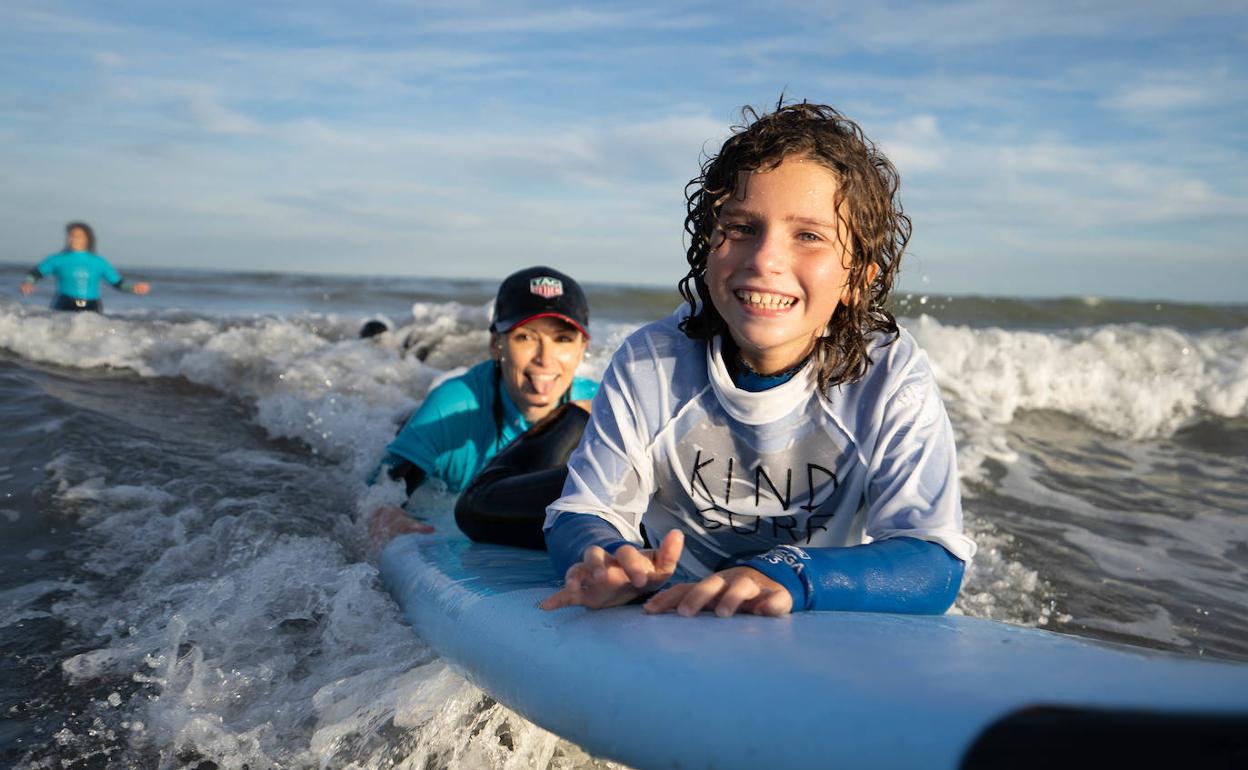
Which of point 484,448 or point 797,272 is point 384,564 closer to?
point 484,448

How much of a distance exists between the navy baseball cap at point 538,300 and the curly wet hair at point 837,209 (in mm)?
1725

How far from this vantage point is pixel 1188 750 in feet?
4.21

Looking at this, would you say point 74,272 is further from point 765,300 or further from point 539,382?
point 765,300

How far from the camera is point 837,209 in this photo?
2.09 meters

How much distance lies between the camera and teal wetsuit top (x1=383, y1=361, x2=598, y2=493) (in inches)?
164

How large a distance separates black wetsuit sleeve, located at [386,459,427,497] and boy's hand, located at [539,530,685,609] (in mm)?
2285

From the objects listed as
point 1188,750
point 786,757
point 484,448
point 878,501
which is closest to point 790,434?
point 878,501

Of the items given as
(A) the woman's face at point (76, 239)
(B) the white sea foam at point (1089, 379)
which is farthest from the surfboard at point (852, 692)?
(A) the woman's face at point (76, 239)

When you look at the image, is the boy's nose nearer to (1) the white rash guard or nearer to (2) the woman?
(1) the white rash guard

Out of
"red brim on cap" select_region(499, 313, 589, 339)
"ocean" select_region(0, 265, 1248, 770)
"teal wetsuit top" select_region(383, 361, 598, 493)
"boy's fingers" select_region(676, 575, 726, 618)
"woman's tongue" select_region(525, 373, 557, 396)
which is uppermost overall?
"red brim on cap" select_region(499, 313, 589, 339)

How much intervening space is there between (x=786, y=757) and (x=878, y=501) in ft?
2.53

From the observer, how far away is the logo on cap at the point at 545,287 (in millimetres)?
4059

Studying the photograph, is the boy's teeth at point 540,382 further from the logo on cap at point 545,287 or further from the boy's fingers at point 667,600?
the boy's fingers at point 667,600

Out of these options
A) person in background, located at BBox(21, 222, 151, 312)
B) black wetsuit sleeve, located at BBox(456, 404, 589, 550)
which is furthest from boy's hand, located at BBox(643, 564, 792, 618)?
person in background, located at BBox(21, 222, 151, 312)
